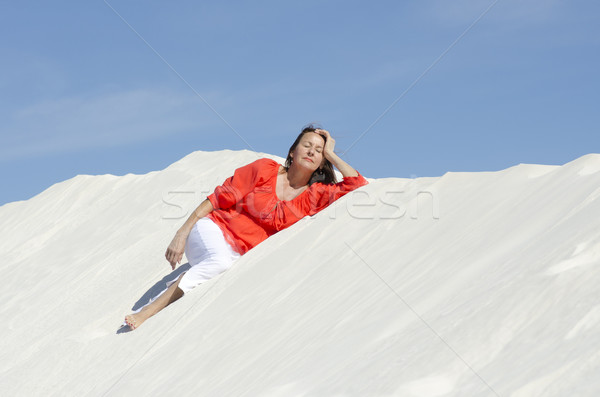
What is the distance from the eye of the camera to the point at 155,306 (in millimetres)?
4793

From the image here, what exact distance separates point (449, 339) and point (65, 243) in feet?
19.7

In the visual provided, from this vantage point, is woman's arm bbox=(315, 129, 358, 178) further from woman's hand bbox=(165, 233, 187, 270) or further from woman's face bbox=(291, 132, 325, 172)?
woman's hand bbox=(165, 233, 187, 270)

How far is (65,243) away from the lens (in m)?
7.64

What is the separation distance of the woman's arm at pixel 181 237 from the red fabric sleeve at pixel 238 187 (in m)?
0.07

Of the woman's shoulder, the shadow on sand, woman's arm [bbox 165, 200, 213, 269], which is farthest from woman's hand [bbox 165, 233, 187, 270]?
the woman's shoulder

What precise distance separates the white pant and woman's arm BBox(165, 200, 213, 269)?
0.05 metres

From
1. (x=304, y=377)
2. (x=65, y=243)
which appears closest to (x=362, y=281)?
(x=304, y=377)

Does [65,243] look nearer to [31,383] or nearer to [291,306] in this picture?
[31,383]

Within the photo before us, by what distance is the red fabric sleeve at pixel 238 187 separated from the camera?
517cm

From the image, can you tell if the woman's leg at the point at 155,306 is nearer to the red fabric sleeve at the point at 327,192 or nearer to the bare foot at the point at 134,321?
the bare foot at the point at 134,321

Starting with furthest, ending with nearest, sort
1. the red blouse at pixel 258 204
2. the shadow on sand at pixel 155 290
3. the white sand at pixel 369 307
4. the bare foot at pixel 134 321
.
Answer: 1. the shadow on sand at pixel 155 290
2. the red blouse at pixel 258 204
3. the bare foot at pixel 134 321
4. the white sand at pixel 369 307

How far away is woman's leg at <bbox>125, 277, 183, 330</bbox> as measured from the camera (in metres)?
4.66

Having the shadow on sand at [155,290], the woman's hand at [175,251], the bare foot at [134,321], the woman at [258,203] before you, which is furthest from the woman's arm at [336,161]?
the bare foot at [134,321]

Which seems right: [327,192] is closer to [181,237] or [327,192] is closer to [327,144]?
[327,144]
